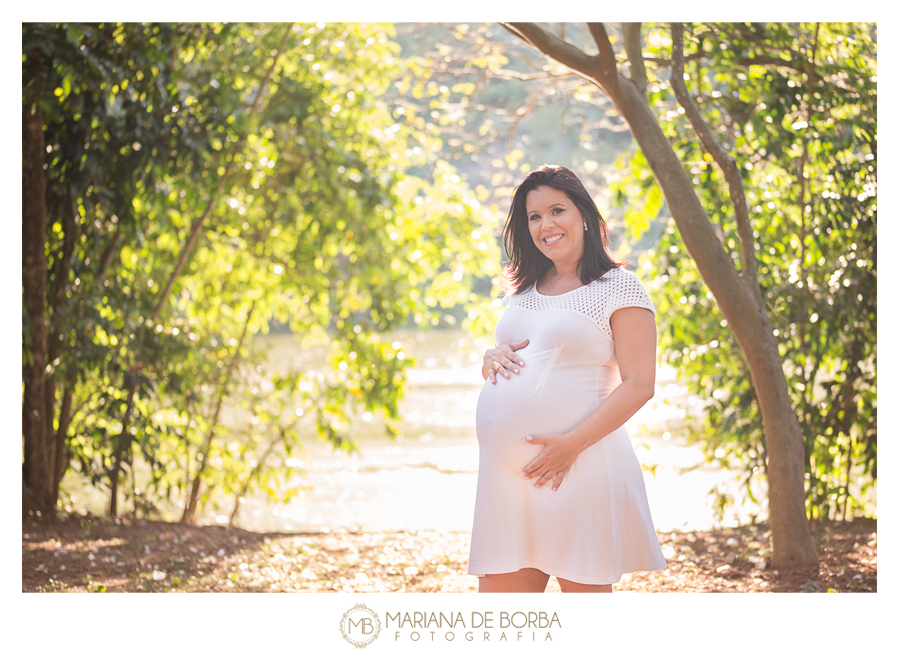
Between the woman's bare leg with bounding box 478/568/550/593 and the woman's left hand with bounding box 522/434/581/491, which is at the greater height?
the woman's left hand with bounding box 522/434/581/491

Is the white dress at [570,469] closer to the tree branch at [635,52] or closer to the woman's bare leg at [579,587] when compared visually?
the woman's bare leg at [579,587]

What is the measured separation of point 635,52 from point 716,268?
2.57ft

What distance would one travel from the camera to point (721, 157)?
7.94 ft

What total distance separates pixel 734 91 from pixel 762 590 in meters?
2.10

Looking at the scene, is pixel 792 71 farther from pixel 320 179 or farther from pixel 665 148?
pixel 320 179

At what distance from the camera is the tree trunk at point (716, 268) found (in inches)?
90.5

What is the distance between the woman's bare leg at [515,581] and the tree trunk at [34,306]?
230 centimetres

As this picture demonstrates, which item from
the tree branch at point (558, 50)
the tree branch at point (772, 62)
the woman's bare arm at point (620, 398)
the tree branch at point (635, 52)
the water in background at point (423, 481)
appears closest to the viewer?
the woman's bare arm at point (620, 398)

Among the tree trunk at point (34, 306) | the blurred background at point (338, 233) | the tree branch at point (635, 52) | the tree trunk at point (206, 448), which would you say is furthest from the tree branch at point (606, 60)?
the tree trunk at point (206, 448)

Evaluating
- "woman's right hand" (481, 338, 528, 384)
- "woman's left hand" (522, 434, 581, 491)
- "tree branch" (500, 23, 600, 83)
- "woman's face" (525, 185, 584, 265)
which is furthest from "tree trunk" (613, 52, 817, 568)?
"woman's left hand" (522, 434, 581, 491)

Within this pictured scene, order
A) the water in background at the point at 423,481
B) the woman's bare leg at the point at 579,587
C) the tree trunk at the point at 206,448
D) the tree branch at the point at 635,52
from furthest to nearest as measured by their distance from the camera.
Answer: the water in background at the point at 423,481
the tree trunk at the point at 206,448
the tree branch at the point at 635,52
the woman's bare leg at the point at 579,587

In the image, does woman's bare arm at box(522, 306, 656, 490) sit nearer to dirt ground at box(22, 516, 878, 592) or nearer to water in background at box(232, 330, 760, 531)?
dirt ground at box(22, 516, 878, 592)
